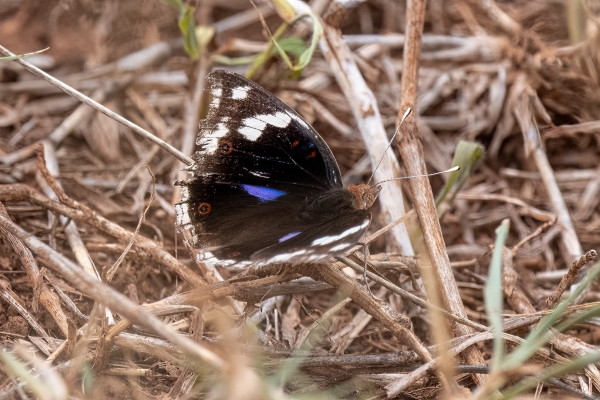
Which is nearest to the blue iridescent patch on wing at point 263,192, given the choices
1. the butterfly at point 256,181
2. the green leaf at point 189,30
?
the butterfly at point 256,181

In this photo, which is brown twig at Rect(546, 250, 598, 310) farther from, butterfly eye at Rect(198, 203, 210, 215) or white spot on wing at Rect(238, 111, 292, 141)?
butterfly eye at Rect(198, 203, 210, 215)

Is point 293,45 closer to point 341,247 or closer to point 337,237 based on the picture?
point 337,237

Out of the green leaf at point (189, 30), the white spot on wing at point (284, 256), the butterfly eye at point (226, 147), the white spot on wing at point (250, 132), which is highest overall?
the green leaf at point (189, 30)

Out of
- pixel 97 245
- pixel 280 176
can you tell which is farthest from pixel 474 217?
pixel 97 245

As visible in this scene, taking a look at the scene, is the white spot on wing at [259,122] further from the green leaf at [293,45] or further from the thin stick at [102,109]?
the green leaf at [293,45]

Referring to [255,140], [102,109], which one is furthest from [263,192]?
[102,109]

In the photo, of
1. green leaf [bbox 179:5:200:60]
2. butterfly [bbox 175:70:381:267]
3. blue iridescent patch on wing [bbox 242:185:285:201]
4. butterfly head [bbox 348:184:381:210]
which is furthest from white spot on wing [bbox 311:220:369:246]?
green leaf [bbox 179:5:200:60]

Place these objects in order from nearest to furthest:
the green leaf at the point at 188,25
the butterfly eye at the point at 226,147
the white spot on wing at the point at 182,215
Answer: the white spot on wing at the point at 182,215 < the butterfly eye at the point at 226,147 < the green leaf at the point at 188,25
